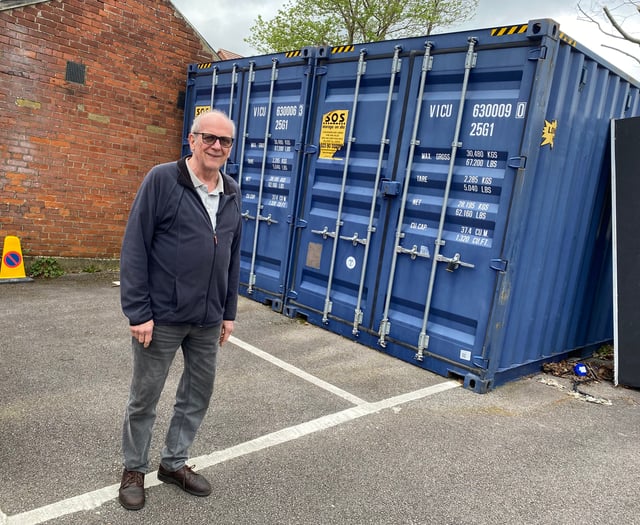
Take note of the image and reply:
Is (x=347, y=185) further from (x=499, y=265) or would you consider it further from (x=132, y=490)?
(x=132, y=490)

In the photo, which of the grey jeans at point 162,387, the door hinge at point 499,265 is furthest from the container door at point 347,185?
the grey jeans at point 162,387

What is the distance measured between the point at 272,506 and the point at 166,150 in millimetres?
7088

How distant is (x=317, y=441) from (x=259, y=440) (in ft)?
1.35

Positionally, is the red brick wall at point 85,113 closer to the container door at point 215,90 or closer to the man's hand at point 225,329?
the container door at point 215,90

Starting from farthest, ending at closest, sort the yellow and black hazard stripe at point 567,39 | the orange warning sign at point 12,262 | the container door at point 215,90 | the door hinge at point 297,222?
the container door at point 215,90, the orange warning sign at point 12,262, the door hinge at point 297,222, the yellow and black hazard stripe at point 567,39

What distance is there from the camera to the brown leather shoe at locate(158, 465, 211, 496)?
3055 millimetres

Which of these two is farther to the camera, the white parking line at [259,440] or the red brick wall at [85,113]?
the red brick wall at [85,113]

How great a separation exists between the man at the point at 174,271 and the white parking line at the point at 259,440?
0.59 ft

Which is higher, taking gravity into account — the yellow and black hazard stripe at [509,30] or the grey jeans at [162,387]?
the yellow and black hazard stripe at [509,30]

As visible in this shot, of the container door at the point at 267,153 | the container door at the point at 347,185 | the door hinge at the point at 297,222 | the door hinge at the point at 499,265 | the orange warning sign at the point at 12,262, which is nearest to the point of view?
the door hinge at the point at 499,265

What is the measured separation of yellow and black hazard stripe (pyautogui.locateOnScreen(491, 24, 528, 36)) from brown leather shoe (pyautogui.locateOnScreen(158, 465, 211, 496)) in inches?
172

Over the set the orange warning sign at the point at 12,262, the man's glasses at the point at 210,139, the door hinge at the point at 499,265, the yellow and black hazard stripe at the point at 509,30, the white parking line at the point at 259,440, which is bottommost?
the white parking line at the point at 259,440

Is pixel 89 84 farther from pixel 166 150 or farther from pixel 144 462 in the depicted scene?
pixel 144 462

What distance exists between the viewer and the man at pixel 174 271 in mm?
2725
